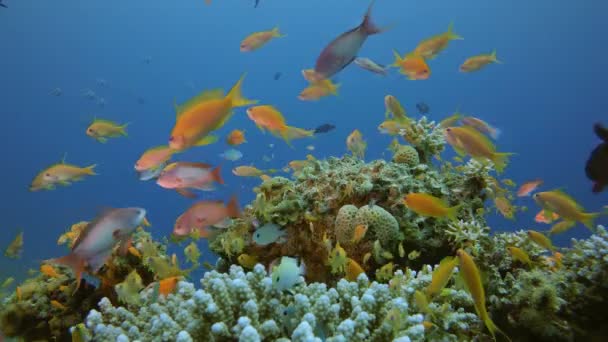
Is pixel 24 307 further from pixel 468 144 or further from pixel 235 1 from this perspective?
pixel 235 1

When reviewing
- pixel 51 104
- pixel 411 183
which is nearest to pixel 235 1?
pixel 51 104

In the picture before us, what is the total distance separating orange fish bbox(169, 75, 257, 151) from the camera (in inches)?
117

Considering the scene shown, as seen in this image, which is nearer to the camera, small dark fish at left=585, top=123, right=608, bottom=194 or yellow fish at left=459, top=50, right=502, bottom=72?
small dark fish at left=585, top=123, right=608, bottom=194

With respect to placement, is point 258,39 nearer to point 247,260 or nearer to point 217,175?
point 217,175

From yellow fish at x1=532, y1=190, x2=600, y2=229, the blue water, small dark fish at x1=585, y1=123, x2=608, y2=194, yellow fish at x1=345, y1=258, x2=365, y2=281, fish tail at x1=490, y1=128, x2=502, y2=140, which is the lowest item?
yellow fish at x1=345, y1=258, x2=365, y2=281

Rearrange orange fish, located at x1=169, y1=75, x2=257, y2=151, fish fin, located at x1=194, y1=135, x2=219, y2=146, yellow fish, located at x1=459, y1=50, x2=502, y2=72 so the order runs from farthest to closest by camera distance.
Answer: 1. yellow fish, located at x1=459, y1=50, x2=502, y2=72
2. fish fin, located at x1=194, y1=135, x2=219, y2=146
3. orange fish, located at x1=169, y1=75, x2=257, y2=151

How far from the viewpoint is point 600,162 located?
2617 millimetres

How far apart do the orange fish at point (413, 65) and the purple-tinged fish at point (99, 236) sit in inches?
169

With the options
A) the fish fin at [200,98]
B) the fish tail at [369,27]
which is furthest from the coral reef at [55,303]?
the fish tail at [369,27]

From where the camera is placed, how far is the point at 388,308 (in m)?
2.68

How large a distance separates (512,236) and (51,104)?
10131 centimetres

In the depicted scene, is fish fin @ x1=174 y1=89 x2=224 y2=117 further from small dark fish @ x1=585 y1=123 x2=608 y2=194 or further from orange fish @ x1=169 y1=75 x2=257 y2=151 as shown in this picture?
small dark fish @ x1=585 y1=123 x2=608 y2=194

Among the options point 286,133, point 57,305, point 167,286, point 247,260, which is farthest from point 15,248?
point 286,133

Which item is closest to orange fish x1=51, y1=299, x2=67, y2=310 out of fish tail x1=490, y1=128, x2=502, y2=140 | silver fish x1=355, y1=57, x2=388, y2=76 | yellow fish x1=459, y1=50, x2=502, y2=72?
silver fish x1=355, y1=57, x2=388, y2=76
